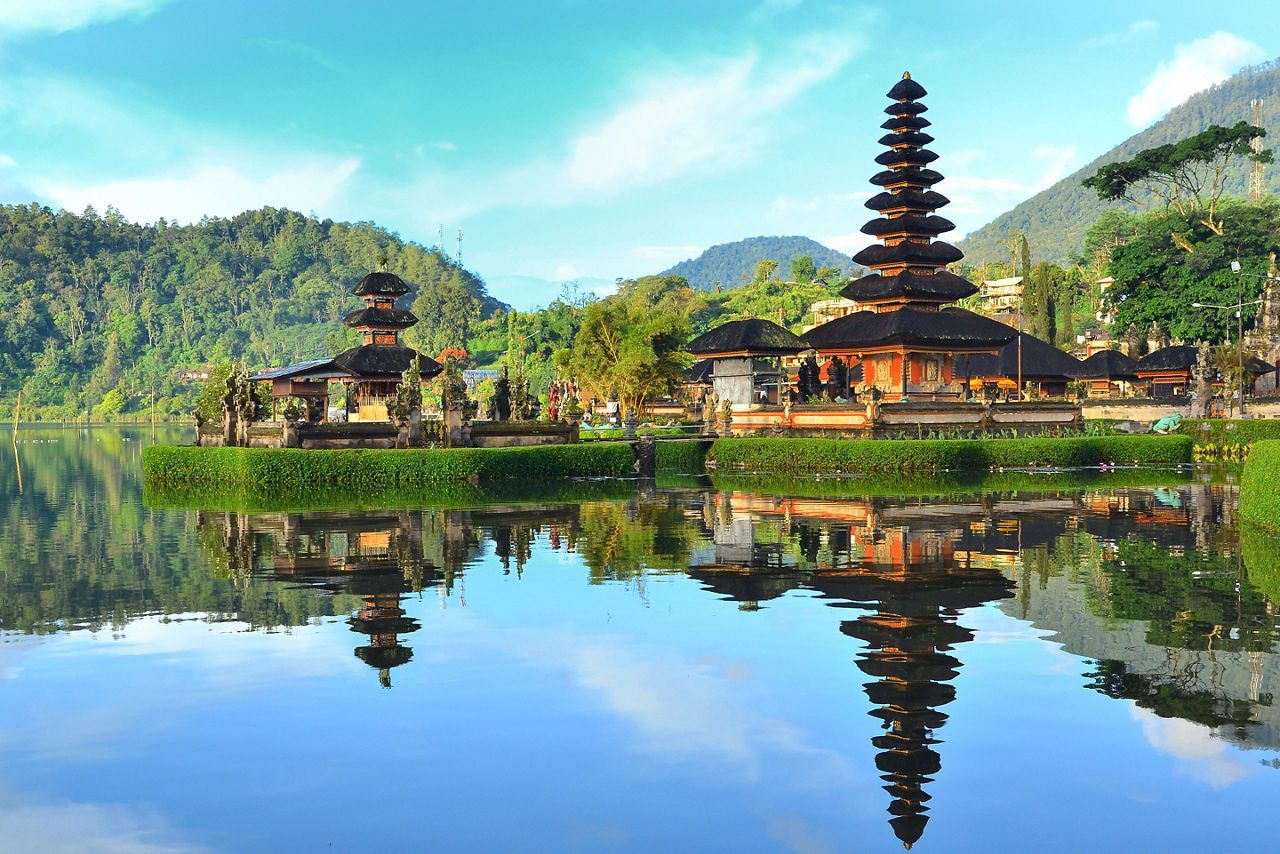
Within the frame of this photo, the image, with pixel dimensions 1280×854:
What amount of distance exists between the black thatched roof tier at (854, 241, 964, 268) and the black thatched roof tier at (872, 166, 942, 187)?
12.2 feet

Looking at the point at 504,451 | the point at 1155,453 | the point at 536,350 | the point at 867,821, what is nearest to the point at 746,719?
the point at 867,821

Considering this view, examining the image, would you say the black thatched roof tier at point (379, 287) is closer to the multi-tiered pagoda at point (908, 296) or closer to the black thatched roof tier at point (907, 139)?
the multi-tiered pagoda at point (908, 296)

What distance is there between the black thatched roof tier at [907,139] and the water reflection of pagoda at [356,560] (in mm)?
47062

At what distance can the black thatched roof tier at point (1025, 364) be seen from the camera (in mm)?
72625

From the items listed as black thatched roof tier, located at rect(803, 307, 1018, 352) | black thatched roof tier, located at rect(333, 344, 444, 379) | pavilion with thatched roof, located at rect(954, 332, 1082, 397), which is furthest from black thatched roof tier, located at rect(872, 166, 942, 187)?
black thatched roof tier, located at rect(333, 344, 444, 379)

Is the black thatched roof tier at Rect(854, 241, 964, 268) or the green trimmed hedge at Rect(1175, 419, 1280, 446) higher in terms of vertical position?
the black thatched roof tier at Rect(854, 241, 964, 268)

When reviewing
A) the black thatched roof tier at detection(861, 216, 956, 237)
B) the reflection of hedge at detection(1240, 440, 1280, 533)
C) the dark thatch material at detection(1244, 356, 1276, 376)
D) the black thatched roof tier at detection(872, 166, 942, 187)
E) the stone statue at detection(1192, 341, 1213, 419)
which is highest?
the black thatched roof tier at detection(872, 166, 942, 187)

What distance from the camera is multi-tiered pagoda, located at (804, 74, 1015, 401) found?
6141 cm

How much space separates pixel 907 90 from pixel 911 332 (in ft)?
55.3

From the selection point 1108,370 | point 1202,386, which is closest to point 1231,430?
point 1202,386

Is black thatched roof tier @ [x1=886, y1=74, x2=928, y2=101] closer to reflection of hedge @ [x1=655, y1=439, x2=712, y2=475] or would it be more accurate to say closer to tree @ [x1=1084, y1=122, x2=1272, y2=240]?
tree @ [x1=1084, y1=122, x2=1272, y2=240]

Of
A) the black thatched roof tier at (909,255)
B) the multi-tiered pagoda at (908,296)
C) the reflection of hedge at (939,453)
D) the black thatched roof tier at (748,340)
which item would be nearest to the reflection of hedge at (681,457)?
the reflection of hedge at (939,453)

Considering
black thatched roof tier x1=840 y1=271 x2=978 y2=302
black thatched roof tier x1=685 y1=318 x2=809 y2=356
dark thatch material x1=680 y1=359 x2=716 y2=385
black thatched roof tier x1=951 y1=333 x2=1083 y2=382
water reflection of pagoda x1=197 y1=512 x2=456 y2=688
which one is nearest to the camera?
water reflection of pagoda x1=197 y1=512 x2=456 y2=688

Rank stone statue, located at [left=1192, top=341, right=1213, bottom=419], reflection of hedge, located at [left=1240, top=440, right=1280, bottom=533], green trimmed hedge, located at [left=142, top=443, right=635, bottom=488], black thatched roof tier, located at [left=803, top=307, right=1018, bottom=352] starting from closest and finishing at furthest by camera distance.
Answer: reflection of hedge, located at [left=1240, top=440, right=1280, bottom=533], green trimmed hedge, located at [left=142, top=443, right=635, bottom=488], black thatched roof tier, located at [left=803, top=307, right=1018, bottom=352], stone statue, located at [left=1192, top=341, right=1213, bottom=419]
